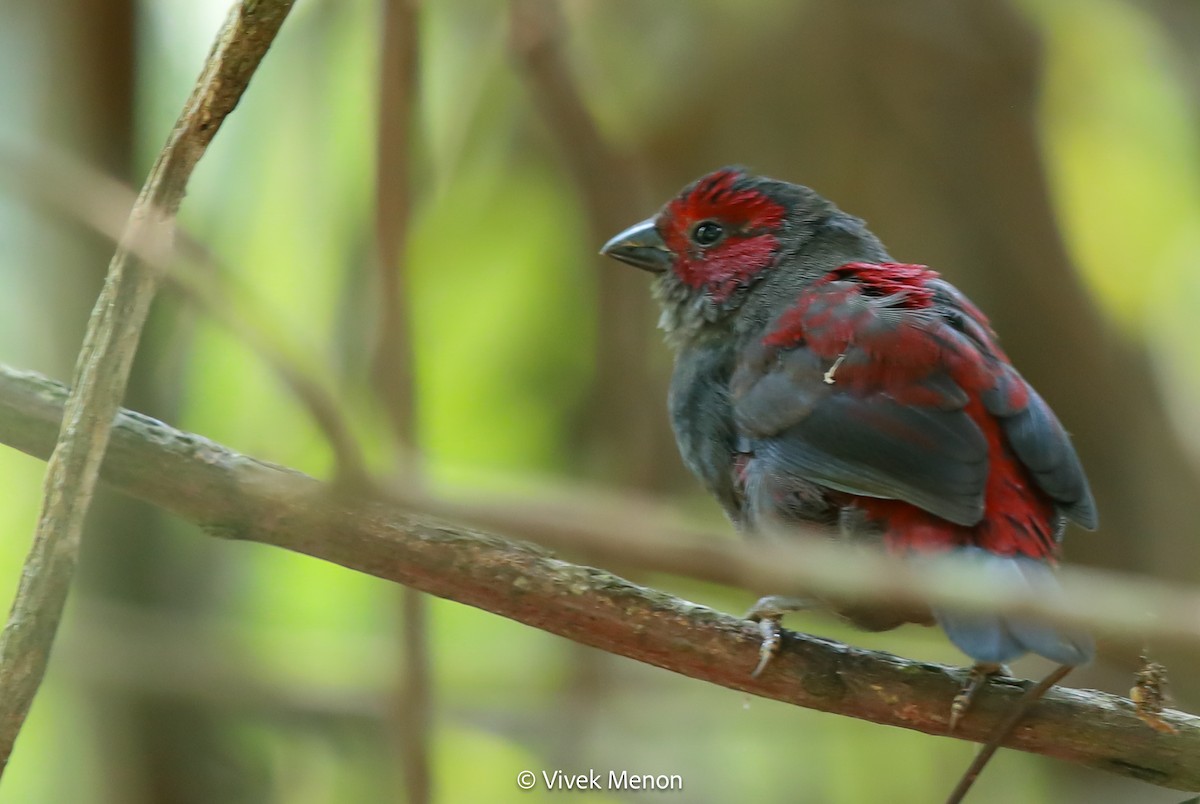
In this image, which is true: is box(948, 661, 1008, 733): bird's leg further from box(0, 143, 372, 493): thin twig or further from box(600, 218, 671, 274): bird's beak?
box(600, 218, 671, 274): bird's beak

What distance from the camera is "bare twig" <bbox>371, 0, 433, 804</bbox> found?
99.1 inches

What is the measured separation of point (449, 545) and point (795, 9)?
9.23ft

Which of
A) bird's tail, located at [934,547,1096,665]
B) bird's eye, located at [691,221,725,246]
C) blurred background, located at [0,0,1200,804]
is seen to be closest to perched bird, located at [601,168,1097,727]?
bird's tail, located at [934,547,1096,665]

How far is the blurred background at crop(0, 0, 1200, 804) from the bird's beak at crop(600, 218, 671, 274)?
1.89 ft

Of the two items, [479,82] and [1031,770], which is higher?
[479,82]

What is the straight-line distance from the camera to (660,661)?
2.04 meters

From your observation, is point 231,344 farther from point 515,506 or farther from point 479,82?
point 479,82

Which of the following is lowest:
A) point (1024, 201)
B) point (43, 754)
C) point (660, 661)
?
point (43, 754)

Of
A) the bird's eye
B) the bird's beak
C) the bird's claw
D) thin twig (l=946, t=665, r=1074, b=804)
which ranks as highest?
the bird's eye

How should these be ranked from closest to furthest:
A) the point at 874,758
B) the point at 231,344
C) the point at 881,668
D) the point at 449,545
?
1. the point at 449,545
2. the point at 881,668
3. the point at 231,344
4. the point at 874,758

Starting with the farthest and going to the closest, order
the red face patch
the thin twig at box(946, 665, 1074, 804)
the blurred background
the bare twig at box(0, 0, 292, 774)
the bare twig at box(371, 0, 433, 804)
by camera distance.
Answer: the red face patch
the blurred background
the bare twig at box(371, 0, 433, 804)
the thin twig at box(946, 665, 1074, 804)
the bare twig at box(0, 0, 292, 774)

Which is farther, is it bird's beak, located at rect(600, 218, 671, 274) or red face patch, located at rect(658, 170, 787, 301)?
bird's beak, located at rect(600, 218, 671, 274)

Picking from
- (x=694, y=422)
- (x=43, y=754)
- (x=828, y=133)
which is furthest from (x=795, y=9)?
(x=43, y=754)

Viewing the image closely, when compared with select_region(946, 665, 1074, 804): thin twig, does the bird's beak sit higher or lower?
higher
